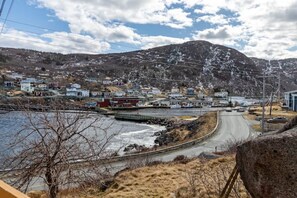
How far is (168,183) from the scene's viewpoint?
1339 centimetres

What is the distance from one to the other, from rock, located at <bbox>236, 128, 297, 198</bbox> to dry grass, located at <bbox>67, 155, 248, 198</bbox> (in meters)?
5.24

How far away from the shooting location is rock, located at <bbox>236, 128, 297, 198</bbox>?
3699 millimetres

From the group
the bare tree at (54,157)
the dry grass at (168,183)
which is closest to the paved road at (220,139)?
the dry grass at (168,183)

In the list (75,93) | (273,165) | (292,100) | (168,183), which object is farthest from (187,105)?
(273,165)

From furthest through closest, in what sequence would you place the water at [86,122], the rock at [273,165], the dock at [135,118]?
the dock at [135,118] < the water at [86,122] < the rock at [273,165]

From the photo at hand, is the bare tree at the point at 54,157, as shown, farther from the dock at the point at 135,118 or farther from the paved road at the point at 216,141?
the dock at the point at 135,118

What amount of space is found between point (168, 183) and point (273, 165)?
391 inches

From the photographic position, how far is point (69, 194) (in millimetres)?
11758

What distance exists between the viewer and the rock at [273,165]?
12.1 feet

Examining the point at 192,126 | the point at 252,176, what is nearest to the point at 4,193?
the point at 252,176

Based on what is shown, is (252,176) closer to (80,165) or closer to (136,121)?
(80,165)

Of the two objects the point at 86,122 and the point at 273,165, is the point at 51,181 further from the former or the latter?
the point at 86,122

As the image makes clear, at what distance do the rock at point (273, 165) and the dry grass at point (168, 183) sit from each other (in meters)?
5.24

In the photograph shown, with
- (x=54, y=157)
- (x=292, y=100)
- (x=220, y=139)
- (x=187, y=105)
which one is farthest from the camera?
(x=187, y=105)
